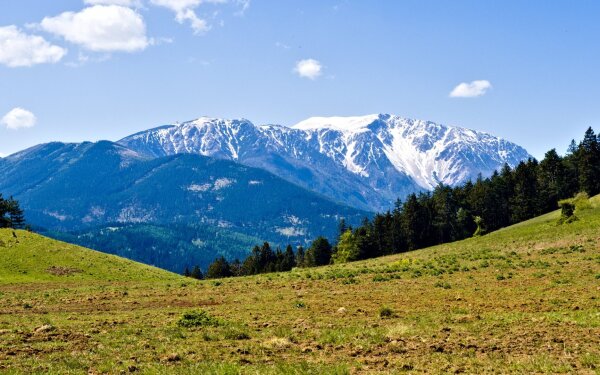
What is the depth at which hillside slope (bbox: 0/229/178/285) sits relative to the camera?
57.3 m

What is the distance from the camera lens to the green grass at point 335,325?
13.6 m

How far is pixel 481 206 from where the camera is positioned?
122188 mm

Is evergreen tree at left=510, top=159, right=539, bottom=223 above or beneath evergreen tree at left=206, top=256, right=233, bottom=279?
above

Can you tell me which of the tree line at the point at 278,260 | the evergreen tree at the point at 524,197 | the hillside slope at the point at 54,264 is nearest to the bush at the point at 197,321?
the hillside slope at the point at 54,264

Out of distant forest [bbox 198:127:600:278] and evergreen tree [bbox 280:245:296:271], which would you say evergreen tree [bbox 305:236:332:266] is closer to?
evergreen tree [bbox 280:245:296:271]

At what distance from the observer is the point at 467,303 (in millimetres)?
23312

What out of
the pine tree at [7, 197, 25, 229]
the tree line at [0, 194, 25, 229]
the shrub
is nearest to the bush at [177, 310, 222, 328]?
the shrub

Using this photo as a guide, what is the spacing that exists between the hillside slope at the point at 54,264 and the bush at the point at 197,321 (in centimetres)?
3666

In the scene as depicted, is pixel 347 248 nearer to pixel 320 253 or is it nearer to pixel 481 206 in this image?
pixel 320 253

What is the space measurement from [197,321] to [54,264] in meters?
49.6

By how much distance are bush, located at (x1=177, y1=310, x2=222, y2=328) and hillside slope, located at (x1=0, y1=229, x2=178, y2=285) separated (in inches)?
1443

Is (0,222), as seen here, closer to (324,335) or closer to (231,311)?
(231,311)

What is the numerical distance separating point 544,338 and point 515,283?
14.7m

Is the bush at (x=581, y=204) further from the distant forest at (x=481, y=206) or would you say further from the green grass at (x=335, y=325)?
the distant forest at (x=481, y=206)
